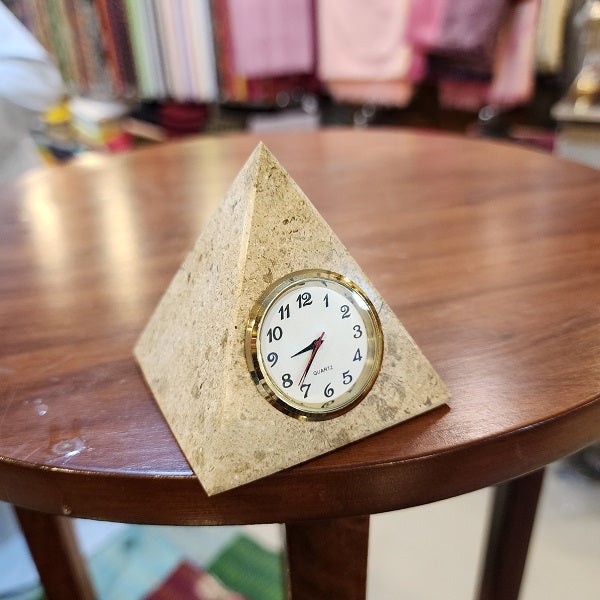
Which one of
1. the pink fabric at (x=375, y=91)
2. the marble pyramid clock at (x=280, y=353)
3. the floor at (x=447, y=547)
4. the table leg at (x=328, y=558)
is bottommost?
the floor at (x=447, y=547)

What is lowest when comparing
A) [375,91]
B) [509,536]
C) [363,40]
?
[509,536]

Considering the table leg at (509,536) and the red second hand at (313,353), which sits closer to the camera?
the red second hand at (313,353)

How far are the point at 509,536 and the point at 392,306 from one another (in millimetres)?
360

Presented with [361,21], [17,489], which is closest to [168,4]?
[361,21]

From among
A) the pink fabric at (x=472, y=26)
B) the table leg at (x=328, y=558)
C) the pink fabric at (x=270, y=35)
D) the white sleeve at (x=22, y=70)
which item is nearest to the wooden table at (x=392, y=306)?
the table leg at (x=328, y=558)

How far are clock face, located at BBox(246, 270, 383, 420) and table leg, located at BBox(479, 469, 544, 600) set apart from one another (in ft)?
1.23

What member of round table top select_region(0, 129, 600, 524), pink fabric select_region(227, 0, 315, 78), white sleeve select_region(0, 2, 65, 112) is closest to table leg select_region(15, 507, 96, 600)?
round table top select_region(0, 129, 600, 524)

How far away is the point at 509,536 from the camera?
0.68 m

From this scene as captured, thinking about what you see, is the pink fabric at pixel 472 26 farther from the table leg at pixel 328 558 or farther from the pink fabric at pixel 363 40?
the table leg at pixel 328 558

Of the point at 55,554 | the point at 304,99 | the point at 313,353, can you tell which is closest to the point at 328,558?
the point at 313,353

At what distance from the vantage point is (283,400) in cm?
34

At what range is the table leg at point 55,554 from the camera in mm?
596

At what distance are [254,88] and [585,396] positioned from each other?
1522mm

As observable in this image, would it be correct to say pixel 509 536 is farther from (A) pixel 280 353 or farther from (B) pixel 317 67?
(B) pixel 317 67
